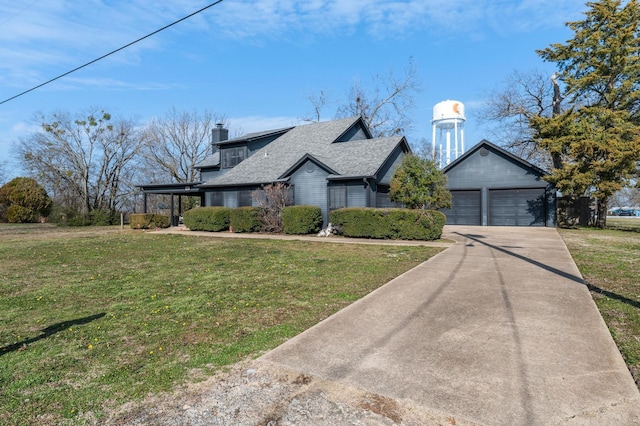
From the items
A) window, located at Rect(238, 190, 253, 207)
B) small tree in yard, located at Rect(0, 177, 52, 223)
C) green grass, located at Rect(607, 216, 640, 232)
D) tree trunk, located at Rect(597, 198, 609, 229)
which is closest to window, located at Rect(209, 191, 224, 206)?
window, located at Rect(238, 190, 253, 207)

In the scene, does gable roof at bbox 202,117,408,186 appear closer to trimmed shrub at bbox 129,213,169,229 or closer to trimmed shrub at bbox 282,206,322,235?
trimmed shrub at bbox 282,206,322,235

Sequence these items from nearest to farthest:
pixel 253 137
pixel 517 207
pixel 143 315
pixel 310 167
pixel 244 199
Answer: pixel 143 315
pixel 310 167
pixel 517 207
pixel 244 199
pixel 253 137

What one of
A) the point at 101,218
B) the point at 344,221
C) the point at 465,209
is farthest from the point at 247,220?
the point at 101,218

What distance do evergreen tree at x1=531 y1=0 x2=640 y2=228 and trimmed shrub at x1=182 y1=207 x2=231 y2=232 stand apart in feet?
57.9

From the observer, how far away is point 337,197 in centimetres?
1858

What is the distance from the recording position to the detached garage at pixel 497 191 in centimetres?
2045

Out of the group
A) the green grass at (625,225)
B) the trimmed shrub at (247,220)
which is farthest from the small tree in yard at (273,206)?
the green grass at (625,225)

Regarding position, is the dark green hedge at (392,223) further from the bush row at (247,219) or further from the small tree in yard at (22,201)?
the small tree in yard at (22,201)

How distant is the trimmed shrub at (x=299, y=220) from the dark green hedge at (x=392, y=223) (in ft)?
5.62

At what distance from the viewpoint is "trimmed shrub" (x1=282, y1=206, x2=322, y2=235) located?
17.3 metres

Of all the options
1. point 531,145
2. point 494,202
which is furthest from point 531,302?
point 531,145

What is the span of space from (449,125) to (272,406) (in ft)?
125

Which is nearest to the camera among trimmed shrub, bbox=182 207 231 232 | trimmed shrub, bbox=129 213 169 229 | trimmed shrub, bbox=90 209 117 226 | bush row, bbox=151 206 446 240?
bush row, bbox=151 206 446 240

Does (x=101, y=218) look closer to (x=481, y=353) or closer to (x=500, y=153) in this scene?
(x=500, y=153)
